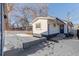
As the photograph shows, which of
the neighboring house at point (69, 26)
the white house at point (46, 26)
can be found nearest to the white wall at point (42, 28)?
the white house at point (46, 26)

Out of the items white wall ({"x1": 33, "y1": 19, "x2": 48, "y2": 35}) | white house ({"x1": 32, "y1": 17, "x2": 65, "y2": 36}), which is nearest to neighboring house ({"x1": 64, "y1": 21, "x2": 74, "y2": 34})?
white house ({"x1": 32, "y1": 17, "x2": 65, "y2": 36})

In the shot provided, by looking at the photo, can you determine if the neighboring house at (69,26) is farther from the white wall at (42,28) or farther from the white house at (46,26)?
the white wall at (42,28)

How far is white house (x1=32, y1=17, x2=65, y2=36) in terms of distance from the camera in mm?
3693

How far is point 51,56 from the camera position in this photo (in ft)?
12.0

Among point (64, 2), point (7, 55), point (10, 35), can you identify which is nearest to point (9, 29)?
Answer: point (10, 35)

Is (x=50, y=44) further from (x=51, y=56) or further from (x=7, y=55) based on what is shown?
(x=7, y=55)

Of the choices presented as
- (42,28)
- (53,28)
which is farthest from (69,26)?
(42,28)

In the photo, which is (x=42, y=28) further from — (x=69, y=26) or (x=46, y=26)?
(x=69, y=26)

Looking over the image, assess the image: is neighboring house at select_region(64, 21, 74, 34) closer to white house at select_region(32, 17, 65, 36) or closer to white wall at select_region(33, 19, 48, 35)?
white house at select_region(32, 17, 65, 36)

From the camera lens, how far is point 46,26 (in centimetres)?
371

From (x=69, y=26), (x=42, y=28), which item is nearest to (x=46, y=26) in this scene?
(x=42, y=28)

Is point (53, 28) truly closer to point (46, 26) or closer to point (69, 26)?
point (46, 26)

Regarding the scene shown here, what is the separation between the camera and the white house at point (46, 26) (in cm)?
369

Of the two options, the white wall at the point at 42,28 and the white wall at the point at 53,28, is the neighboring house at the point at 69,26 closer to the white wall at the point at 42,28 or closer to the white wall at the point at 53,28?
the white wall at the point at 53,28
